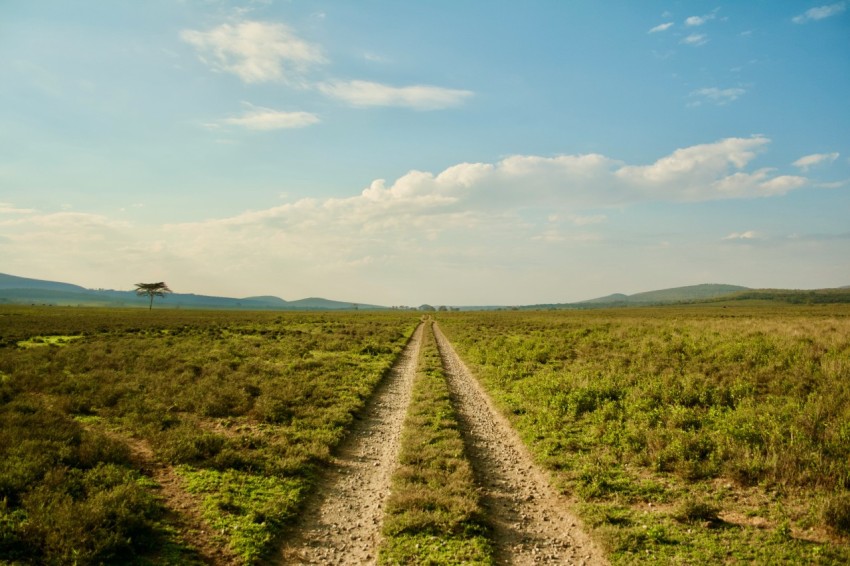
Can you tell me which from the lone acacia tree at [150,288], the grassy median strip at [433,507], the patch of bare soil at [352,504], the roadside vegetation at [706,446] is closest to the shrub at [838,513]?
the roadside vegetation at [706,446]

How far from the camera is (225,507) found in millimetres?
7965

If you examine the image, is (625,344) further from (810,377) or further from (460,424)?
(460,424)

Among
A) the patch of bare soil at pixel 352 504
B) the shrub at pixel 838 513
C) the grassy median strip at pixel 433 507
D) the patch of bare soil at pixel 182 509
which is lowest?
the patch of bare soil at pixel 352 504

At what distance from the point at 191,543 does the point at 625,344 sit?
24937mm

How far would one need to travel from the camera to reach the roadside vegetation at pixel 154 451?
257 inches

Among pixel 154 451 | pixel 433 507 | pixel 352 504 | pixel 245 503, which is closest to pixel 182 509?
pixel 245 503

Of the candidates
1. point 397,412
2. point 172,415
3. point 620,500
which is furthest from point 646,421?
point 172,415

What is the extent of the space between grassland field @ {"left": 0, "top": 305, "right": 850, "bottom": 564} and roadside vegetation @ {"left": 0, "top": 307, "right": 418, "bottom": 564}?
0.04 m

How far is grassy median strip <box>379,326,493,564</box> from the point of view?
6.49 m

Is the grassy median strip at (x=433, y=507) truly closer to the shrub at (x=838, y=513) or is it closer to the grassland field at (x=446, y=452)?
the grassland field at (x=446, y=452)

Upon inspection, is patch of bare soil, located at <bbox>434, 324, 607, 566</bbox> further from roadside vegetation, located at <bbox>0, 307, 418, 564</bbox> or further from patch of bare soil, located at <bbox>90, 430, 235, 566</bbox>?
patch of bare soil, located at <bbox>90, 430, 235, 566</bbox>

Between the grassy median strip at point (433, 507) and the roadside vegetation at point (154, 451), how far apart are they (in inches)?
77.3

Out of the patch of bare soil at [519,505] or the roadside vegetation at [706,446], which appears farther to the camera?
the roadside vegetation at [706,446]

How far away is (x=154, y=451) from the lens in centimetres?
1051
